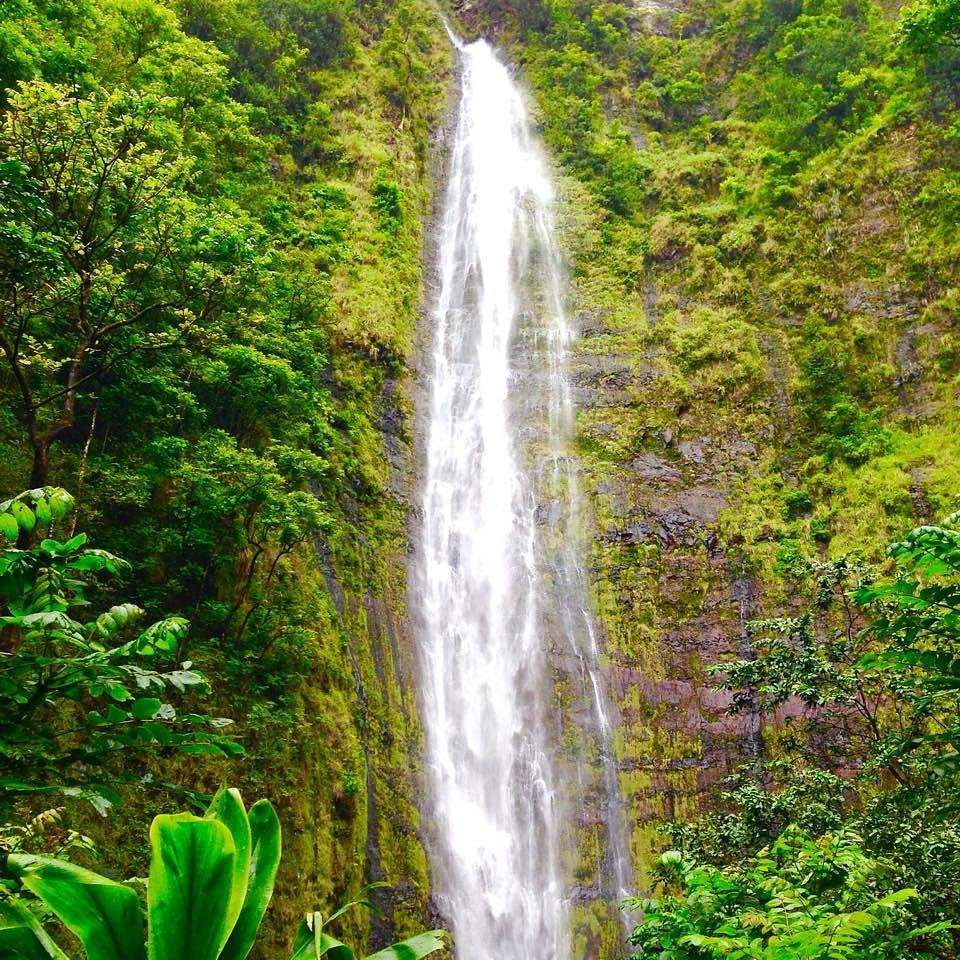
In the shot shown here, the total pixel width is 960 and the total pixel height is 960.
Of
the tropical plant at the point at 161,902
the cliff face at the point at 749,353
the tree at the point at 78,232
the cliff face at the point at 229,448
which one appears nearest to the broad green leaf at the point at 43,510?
the tropical plant at the point at 161,902

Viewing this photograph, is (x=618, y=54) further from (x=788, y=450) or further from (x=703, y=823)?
(x=703, y=823)

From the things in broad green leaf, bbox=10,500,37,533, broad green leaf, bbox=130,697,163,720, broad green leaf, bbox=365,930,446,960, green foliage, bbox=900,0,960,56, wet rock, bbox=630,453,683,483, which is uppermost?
green foliage, bbox=900,0,960,56

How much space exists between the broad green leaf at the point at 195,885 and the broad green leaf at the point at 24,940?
0.75 ft

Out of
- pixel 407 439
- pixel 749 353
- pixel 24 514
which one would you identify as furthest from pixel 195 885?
pixel 749 353

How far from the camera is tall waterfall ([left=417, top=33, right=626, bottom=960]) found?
12195mm

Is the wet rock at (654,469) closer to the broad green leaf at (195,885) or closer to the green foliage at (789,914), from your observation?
the green foliage at (789,914)

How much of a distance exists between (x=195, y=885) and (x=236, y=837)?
0.45ft

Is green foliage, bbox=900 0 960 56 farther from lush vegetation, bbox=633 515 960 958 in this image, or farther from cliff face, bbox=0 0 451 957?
cliff face, bbox=0 0 451 957

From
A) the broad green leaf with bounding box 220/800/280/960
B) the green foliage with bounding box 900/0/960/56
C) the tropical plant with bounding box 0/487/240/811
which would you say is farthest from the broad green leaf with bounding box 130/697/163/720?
the green foliage with bounding box 900/0/960/56

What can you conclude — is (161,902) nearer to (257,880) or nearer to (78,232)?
(257,880)

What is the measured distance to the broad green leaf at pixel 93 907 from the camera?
4.34 ft

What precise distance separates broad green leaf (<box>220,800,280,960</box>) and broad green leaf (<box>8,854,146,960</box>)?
0.18 metres

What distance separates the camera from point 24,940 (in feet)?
4.50

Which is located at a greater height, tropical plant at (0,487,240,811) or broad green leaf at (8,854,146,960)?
tropical plant at (0,487,240,811)
